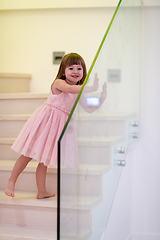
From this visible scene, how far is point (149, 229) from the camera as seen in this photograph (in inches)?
139

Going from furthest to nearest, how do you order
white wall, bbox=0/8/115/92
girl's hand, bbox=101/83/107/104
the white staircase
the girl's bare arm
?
white wall, bbox=0/8/115/92, the girl's bare arm, girl's hand, bbox=101/83/107/104, the white staircase

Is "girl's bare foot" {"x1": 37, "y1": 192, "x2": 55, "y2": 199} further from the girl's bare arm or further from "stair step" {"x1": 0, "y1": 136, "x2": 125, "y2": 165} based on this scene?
the girl's bare arm

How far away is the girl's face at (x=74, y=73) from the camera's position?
232 centimetres

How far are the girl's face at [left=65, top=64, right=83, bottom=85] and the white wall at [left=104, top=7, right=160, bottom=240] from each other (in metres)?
1.20

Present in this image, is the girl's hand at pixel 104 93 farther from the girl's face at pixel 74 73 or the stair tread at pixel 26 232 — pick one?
the stair tread at pixel 26 232

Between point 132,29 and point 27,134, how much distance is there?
4.07 ft

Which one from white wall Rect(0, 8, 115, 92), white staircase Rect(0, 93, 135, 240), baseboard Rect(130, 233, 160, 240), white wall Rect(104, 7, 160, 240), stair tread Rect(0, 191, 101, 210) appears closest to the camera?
white staircase Rect(0, 93, 135, 240)

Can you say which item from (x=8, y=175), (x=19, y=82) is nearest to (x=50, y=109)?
(x=8, y=175)

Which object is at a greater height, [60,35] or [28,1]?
[28,1]

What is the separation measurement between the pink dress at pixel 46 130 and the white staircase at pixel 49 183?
213 millimetres

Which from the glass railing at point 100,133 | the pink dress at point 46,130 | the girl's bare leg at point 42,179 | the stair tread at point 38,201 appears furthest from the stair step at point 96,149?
the girl's bare leg at point 42,179

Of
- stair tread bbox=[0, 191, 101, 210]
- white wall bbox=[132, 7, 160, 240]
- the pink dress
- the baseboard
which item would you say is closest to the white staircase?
stair tread bbox=[0, 191, 101, 210]

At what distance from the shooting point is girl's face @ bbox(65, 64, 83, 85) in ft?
7.63

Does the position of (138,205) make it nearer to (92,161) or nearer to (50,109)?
(50,109)
